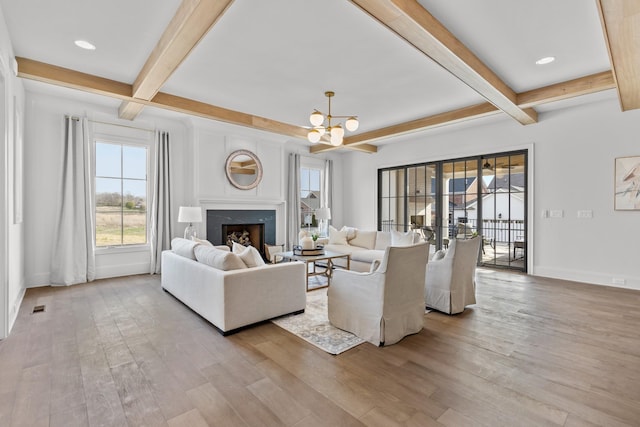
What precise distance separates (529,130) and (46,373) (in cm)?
706

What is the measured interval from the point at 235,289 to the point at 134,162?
12.8 feet

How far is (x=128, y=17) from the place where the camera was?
2.68m

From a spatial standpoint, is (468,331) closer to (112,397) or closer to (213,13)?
(112,397)

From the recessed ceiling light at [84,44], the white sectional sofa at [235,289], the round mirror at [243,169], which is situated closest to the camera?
the white sectional sofa at [235,289]

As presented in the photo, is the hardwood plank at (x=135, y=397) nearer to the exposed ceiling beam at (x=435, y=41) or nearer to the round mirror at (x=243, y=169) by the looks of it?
the exposed ceiling beam at (x=435, y=41)

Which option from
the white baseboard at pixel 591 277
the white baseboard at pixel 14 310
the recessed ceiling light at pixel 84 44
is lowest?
the white baseboard at pixel 14 310

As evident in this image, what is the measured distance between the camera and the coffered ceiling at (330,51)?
252 cm

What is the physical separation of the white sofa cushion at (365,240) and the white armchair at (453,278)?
232 centimetres

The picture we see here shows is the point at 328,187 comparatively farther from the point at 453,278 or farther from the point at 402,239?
the point at 453,278

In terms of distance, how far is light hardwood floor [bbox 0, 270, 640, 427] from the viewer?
5.96 ft

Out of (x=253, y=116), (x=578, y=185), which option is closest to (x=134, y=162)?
(x=253, y=116)

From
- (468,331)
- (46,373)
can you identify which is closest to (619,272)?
(468,331)

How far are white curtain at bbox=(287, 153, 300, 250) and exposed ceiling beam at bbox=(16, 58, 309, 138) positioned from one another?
1744mm

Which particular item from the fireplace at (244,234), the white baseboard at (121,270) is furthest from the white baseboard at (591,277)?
the white baseboard at (121,270)
